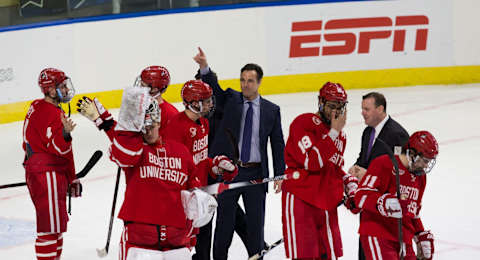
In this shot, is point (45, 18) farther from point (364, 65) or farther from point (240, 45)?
point (364, 65)

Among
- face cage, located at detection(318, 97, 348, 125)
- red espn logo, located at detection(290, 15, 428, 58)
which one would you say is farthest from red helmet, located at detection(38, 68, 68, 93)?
red espn logo, located at detection(290, 15, 428, 58)

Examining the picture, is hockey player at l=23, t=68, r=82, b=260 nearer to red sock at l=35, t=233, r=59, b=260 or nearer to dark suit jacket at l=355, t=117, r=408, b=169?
red sock at l=35, t=233, r=59, b=260

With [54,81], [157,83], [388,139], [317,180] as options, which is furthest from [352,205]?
[54,81]

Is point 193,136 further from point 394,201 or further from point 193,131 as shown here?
point 394,201

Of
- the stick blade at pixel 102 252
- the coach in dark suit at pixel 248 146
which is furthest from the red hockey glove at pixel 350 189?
the stick blade at pixel 102 252

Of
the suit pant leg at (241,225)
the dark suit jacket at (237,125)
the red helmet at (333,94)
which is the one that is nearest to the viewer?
the red helmet at (333,94)

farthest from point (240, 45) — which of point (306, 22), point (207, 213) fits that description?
point (207, 213)

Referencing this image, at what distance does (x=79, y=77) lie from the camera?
11.5m

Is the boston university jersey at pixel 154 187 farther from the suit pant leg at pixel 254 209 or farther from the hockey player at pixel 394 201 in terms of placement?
the suit pant leg at pixel 254 209

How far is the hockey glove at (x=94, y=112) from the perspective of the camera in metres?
4.01

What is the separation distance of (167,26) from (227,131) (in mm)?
6687

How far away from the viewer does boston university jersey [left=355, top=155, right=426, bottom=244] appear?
450cm

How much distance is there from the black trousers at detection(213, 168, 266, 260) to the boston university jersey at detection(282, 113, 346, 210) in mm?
790

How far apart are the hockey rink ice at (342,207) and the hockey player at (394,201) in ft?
5.55
